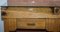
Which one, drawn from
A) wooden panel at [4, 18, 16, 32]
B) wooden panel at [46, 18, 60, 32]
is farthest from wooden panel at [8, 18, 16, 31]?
wooden panel at [46, 18, 60, 32]

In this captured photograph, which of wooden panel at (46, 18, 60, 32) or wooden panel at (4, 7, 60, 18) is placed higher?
wooden panel at (4, 7, 60, 18)

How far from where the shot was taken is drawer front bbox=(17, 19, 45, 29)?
3.95ft

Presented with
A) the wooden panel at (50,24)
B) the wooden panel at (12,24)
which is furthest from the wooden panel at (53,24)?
the wooden panel at (12,24)

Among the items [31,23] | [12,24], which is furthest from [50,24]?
[12,24]

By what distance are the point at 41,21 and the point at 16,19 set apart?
0.88ft

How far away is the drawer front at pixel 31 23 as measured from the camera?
3.95 ft

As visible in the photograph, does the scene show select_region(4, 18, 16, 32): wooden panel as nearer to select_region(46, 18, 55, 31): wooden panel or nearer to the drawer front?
the drawer front

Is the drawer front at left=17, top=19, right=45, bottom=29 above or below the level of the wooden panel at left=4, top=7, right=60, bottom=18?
below

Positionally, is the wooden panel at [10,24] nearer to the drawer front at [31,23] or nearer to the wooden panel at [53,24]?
the drawer front at [31,23]

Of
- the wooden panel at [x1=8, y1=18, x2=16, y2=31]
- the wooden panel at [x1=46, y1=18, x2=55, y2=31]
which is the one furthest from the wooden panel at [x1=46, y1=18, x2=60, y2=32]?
the wooden panel at [x1=8, y1=18, x2=16, y2=31]

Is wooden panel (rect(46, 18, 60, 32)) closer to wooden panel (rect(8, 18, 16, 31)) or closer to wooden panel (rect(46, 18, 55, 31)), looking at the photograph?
wooden panel (rect(46, 18, 55, 31))

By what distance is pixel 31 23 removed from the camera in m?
1.21

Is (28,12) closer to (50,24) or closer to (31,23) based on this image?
(31,23)

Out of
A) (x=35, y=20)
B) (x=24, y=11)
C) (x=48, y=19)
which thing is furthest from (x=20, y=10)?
(x=48, y=19)
